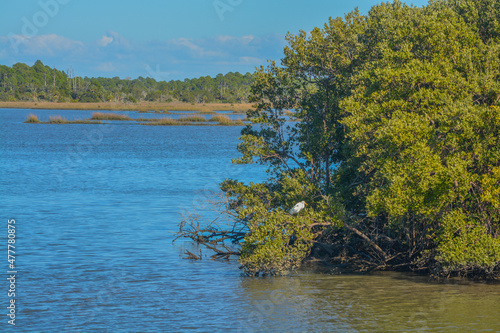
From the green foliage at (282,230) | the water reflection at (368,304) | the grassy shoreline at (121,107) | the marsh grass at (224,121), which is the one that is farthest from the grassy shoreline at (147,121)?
the water reflection at (368,304)

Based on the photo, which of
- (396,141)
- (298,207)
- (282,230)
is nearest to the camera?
(396,141)

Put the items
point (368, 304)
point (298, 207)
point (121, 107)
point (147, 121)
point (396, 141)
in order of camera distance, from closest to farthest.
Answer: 1. point (396, 141)
2. point (368, 304)
3. point (298, 207)
4. point (147, 121)
5. point (121, 107)

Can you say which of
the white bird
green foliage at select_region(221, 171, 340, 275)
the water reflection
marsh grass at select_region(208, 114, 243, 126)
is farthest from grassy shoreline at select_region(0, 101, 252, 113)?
the water reflection

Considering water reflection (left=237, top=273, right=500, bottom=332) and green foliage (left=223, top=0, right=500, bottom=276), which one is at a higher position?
green foliage (left=223, top=0, right=500, bottom=276)

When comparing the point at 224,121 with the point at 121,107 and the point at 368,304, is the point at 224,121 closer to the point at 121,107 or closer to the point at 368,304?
the point at 121,107

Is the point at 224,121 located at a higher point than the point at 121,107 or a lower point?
lower

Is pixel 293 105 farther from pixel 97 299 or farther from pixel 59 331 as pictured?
pixel 59 331

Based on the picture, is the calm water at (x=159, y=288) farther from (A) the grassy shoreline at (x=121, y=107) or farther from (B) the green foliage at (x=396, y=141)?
(A) the grassy shoreline at (x=121, y=107)

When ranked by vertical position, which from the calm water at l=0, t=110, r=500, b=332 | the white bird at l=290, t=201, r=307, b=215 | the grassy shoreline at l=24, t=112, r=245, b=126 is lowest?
the calm water at l=0, t=110, r=500, b=332

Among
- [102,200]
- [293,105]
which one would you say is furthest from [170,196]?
[293,105]

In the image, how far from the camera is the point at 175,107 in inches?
6043

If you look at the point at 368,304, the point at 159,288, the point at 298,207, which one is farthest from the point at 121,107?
the point at 368,304

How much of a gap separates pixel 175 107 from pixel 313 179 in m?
134

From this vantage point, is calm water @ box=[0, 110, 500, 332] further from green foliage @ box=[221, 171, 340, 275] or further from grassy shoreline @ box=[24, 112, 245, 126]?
grassy shoreline @ box=[24, 112, 245, 126]
